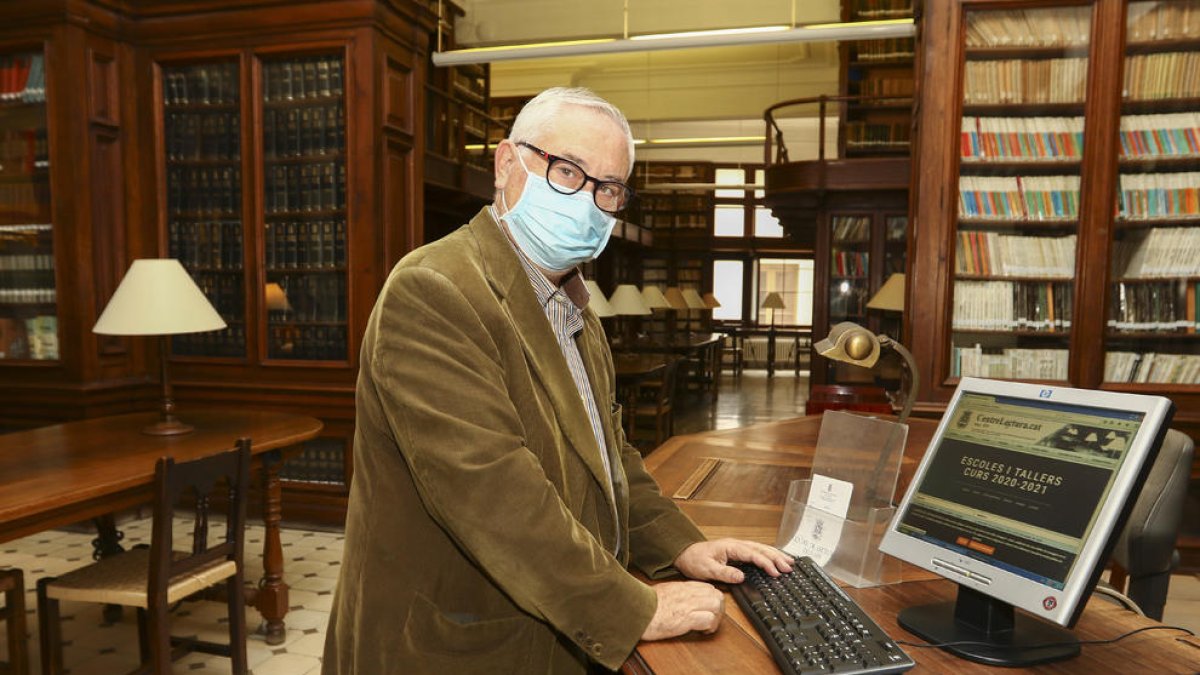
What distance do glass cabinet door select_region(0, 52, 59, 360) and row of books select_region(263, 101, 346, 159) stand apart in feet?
4.22

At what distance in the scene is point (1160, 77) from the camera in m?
3.90

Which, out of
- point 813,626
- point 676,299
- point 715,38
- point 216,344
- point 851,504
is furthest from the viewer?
point 676,299

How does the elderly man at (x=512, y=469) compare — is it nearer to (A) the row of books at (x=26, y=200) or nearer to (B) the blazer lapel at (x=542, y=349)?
(B) the blazer lapel at (x=542, y=349)

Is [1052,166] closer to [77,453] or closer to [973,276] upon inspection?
[973,276]

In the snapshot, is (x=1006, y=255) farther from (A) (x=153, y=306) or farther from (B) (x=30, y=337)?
(B) (x=30, y=337)

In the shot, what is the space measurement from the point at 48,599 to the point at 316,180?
9.40 ft

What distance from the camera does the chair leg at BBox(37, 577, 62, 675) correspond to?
2.51 meters

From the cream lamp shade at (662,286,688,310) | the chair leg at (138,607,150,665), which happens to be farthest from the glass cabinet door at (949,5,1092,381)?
the cream lamp shade at (662,286,688,310)

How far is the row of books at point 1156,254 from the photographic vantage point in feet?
13.0

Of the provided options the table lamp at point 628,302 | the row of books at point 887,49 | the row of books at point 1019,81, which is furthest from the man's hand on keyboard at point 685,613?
the row of books at point 887,49

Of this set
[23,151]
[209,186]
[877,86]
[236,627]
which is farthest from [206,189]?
[877,86]

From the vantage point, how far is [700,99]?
10.2 meters

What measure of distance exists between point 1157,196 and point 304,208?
15.7ft

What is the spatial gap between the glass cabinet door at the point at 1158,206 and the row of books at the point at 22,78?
6.05 meters
